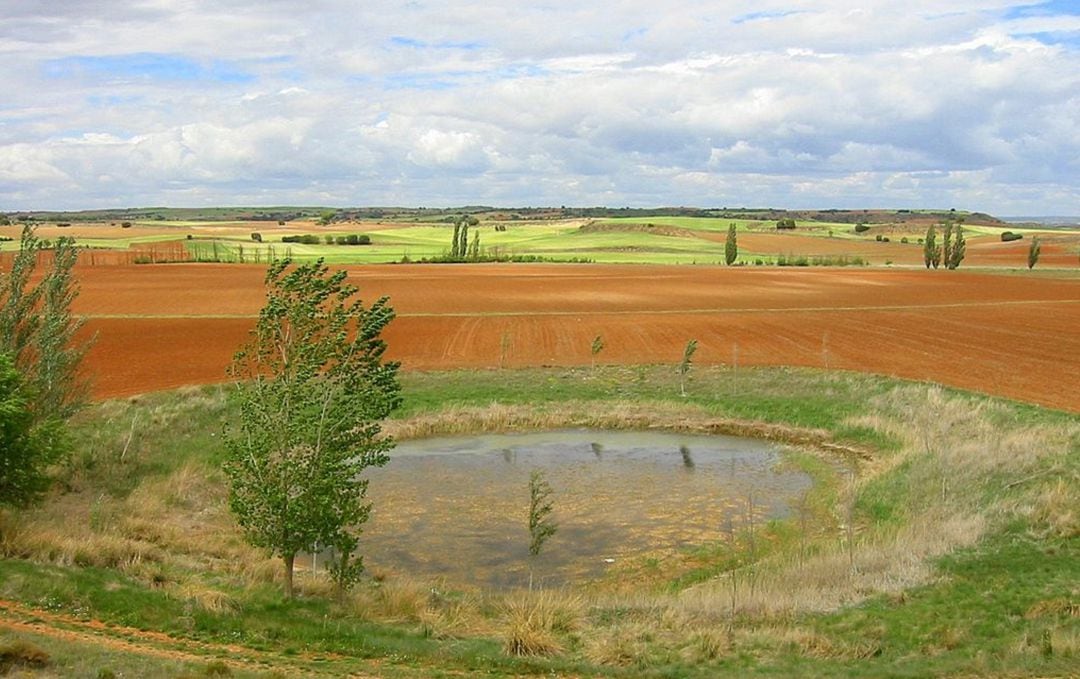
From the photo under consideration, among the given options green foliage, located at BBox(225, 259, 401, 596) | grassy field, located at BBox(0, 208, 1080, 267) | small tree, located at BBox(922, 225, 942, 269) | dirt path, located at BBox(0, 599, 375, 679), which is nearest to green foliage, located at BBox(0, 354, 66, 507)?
green foliage, located at BBox(225, 259, 401, 596)

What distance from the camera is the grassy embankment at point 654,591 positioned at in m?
13.7

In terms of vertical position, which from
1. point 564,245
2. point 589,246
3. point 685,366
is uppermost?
point 564,245

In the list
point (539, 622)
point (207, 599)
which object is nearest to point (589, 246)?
point (539, 622)

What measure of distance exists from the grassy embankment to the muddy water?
4.69 feet

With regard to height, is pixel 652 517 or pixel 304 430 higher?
pixel 304 430

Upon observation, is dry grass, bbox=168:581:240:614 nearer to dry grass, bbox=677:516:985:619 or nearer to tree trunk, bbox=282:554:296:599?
tree trunk, bbox=282:554:296:599

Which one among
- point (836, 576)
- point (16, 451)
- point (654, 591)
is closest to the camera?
point (836, 576)

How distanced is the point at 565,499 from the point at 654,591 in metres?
7.62

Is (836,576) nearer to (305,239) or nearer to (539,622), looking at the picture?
(539,622)

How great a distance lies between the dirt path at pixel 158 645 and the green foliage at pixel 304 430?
2913mm

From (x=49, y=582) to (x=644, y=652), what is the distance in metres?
9.74

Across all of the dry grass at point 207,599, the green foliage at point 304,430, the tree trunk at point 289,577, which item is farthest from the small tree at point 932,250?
the dry grass at point 207,599

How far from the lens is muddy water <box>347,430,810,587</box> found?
22.8 m

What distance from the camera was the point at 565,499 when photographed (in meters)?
27.7
